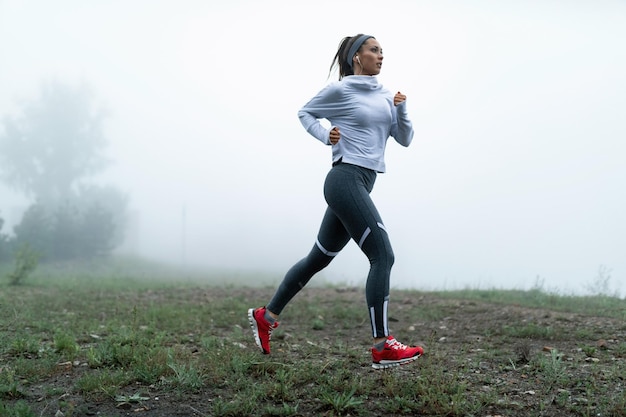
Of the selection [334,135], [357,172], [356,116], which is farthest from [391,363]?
[356,116]

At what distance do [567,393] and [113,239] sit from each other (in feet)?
94.7

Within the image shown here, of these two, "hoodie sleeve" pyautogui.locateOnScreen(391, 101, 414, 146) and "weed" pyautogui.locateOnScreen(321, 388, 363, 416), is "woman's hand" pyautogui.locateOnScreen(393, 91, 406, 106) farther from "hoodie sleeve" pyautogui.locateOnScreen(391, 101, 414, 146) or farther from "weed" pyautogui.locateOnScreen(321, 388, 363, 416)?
"weed" pyautogui.locateOnScreen(321, 388, 363, 416)

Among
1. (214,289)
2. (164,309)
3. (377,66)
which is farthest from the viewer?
(214,289)

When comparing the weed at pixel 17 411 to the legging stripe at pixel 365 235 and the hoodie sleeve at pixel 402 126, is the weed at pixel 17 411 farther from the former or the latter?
the hoodie sleeve at pixel 402 126

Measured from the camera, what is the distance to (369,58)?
4445 millimetres

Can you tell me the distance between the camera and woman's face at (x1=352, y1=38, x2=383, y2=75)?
14.6 ft

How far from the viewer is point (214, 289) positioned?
11.7 metres

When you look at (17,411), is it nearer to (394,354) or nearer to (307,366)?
(307,366)

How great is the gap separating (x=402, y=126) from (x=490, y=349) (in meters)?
2.33

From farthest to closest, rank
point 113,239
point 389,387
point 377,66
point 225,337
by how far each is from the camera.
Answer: point 113,239 < point 225,337 < point 377,66 < point 389,387

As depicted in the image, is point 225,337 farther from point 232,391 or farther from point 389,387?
point 389,387

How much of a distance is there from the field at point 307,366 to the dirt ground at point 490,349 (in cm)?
1

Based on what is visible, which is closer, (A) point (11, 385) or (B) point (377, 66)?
(A) point (11, 385)

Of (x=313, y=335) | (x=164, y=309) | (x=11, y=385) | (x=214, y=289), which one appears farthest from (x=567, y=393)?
(x=214, y=289)
